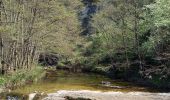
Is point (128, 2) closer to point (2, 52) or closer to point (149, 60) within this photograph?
point (149, 60)

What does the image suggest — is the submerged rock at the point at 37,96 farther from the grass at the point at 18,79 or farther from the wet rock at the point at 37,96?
the grass at the point at 18,79

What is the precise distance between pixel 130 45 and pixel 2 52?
18199 mm

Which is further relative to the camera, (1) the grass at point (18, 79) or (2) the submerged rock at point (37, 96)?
(1) the grass at point (18, 79)

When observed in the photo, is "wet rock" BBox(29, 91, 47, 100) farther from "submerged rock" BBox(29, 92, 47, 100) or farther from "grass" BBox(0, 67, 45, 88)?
"grass" BBox(0, 67, 45, 88)

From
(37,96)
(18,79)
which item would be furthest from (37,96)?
(18,79)

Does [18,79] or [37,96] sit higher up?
[18,79]

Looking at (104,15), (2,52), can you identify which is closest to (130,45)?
(104,15)

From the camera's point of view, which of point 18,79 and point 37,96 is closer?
point 37,96

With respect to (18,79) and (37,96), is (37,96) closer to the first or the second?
(37,96)

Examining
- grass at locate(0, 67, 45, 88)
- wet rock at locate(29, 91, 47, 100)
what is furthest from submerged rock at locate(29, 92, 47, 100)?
grass at locate(0, 67, 45, 88)

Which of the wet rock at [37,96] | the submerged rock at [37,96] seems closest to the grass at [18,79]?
the wet rock at [37,96]

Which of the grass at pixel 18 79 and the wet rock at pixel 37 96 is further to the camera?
the grass at pixel 18 79

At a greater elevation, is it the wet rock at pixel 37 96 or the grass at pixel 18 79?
the grass at pixel 18 79

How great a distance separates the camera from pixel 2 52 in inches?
1368
